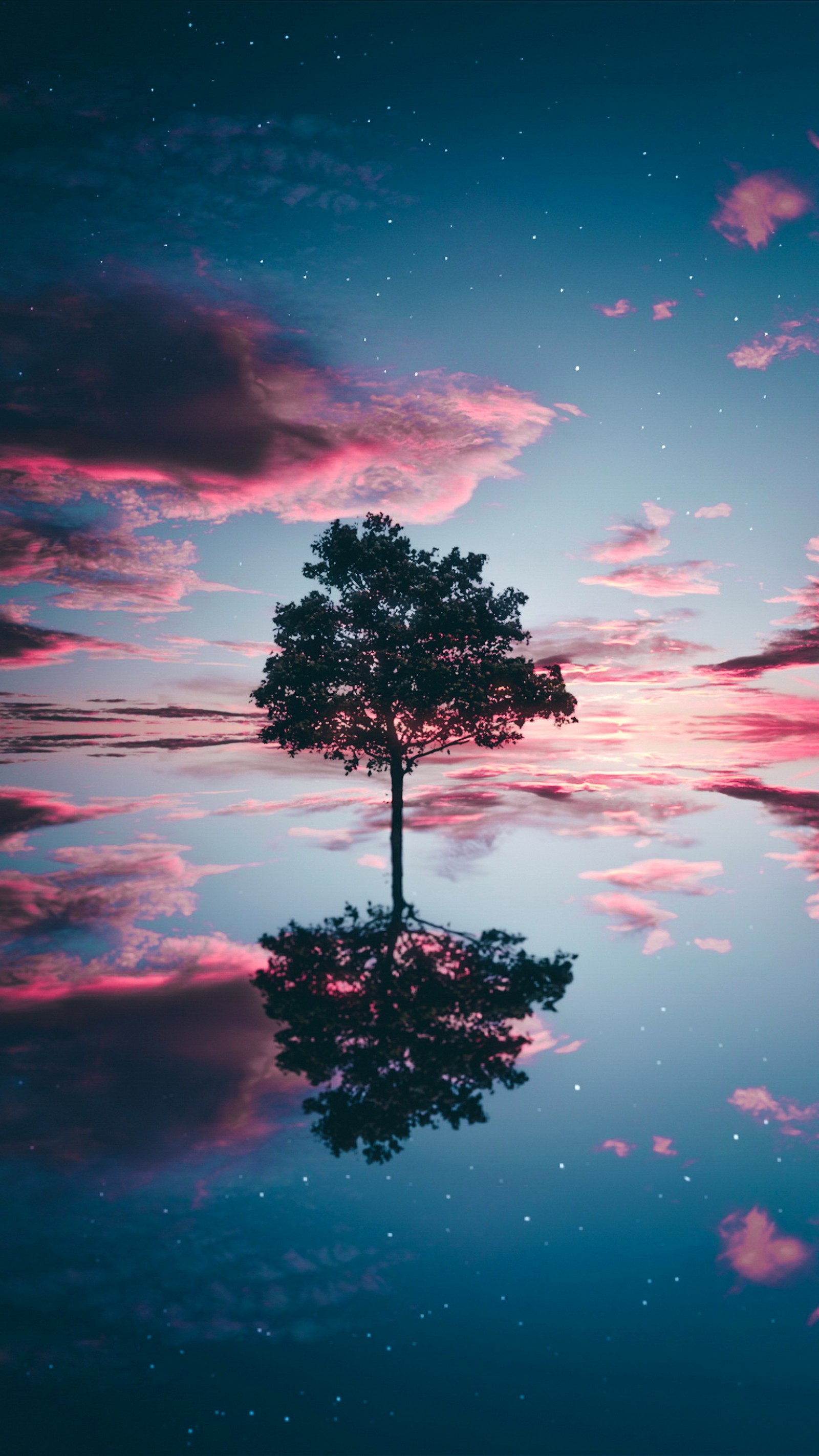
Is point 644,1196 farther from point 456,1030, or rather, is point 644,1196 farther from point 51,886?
point 51,886

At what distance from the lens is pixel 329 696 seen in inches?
1094

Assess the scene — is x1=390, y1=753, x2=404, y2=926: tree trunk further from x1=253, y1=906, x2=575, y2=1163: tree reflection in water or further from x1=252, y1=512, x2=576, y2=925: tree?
x1=253, y1=906, x2=575, y2=1163: tree reflection in water

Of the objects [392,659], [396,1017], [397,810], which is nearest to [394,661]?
[392,659]

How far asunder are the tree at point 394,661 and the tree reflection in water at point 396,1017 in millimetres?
8334

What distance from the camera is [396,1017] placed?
551 inches

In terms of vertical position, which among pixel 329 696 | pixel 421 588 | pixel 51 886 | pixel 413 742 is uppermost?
pixel 421 588

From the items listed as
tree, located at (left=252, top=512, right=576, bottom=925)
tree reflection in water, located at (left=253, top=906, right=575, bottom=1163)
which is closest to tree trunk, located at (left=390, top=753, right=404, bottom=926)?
tree, located at (left=252, top=512, right=576, bottom=925)

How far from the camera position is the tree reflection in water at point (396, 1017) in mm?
10820

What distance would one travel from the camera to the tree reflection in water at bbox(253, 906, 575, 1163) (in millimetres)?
10820

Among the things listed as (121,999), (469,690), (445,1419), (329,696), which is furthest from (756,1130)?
(329,696)

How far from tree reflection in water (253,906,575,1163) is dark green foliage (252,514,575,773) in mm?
10271

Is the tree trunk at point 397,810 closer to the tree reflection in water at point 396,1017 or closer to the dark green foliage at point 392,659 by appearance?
the dark green foliage at point 392,659

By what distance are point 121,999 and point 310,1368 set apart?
11.2 meters

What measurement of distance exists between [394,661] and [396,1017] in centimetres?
1692
